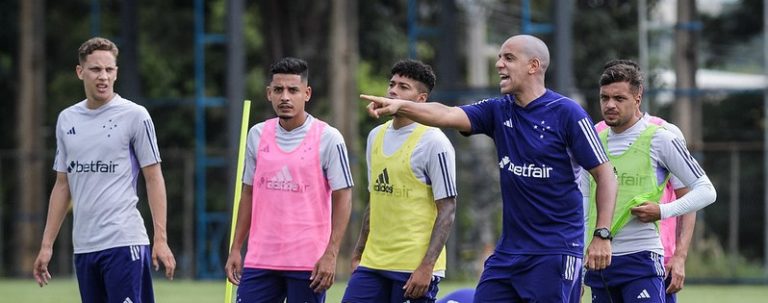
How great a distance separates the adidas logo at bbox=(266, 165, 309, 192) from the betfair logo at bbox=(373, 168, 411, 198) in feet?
1.45

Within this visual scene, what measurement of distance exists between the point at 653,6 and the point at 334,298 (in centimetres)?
1584

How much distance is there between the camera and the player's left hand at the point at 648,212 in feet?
29.1

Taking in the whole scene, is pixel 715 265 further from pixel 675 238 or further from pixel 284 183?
pixel 284 183

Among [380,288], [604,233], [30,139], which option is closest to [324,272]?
[380,288]

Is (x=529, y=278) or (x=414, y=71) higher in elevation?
(x=414, y=71)

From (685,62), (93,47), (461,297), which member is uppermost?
(685,62)

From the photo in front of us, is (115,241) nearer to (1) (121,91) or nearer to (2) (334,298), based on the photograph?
(2) (334,298)

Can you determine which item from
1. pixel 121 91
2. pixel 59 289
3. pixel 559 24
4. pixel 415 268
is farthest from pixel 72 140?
pixel 121 91

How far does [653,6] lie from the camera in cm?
3117

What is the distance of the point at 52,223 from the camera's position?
9344mm

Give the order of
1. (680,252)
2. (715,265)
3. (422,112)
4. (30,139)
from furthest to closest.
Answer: (30,139) < (715,265) < (680,252) < (422,112)

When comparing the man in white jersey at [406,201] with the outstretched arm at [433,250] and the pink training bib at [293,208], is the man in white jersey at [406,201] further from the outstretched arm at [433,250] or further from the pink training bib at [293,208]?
the pink training bib at [293,208]

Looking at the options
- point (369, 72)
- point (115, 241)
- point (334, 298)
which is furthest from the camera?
point (369, 72)

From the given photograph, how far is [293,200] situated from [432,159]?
88 centimetres
